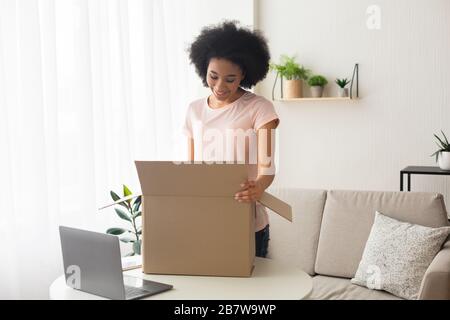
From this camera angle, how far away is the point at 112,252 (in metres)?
1.45

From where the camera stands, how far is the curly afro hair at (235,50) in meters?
1.88

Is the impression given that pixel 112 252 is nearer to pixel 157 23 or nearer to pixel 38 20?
pixel 38 20

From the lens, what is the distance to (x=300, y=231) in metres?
3.12

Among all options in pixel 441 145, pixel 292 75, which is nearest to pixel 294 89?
pixel 292 75

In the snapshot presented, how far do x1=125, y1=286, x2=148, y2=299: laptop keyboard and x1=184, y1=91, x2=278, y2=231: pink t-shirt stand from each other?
1.60ft

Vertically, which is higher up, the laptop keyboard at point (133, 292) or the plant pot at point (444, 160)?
the plant pot at point (444, 160)

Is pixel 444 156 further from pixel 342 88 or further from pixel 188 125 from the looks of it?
pixel 188 125

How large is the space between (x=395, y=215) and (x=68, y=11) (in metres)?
1.88

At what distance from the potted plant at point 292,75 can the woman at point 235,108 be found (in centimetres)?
193

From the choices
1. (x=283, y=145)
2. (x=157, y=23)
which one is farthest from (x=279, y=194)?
(x=157, y=23)

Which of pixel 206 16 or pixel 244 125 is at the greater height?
pixel 206 16

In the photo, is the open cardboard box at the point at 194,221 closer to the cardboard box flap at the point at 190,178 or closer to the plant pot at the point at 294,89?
the cardboard box flap at the point at 190,178

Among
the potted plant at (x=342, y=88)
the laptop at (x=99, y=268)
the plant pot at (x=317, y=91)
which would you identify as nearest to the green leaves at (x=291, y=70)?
the plant pot at (x=317, y=91)

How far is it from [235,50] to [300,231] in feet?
4.89
